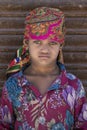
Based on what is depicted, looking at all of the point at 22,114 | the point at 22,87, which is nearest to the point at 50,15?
the point at 22,87

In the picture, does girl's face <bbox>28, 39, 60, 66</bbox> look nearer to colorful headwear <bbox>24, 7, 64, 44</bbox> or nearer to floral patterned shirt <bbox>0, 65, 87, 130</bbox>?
colorful headwear <bbox>24, 7, 64, 44</bbox>

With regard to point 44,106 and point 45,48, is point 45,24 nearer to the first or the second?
point 45,48

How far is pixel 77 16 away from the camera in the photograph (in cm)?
329

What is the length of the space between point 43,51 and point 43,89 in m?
0.30

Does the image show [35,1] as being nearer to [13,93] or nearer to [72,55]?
[72,55]

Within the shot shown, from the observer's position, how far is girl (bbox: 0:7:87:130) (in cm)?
269

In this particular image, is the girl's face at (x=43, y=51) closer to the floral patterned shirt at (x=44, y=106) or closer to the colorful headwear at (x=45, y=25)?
the colorful headwear at (x=45, y=25)

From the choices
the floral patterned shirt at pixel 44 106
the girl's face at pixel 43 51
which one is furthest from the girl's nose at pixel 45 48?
the floral patterned shirt at pixel 44 106

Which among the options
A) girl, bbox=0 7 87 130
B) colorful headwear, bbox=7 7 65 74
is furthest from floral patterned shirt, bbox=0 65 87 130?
colorful headwear, bbox=7 7 65 74

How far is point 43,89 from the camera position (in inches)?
109

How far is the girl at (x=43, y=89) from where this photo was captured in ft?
8.81

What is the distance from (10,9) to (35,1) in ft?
0.76

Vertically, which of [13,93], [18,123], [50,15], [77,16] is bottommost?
[18,123]

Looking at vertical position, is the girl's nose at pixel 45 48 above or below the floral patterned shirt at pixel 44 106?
above
